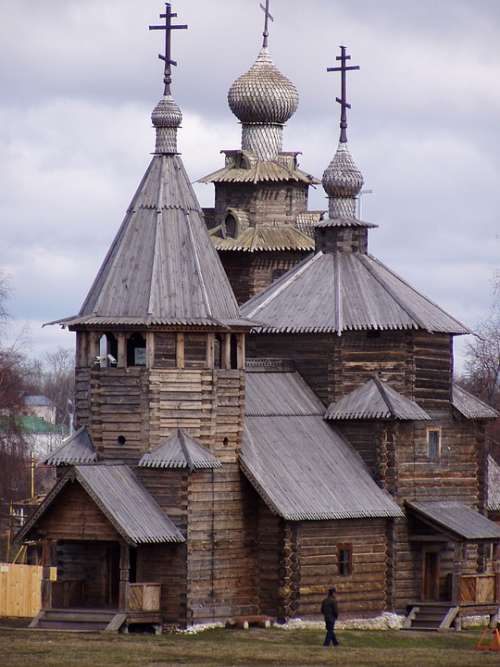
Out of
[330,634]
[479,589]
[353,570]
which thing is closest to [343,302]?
[353,570]

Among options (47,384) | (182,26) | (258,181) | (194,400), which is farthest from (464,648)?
(47,384)

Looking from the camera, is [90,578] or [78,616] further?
[90,578]

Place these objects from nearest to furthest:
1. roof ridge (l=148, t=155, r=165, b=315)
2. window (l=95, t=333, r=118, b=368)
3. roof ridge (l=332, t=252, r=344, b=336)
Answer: roof ridge (l=148, t=155, r=165, b=315) < window (l=95, t=333, r=118, b=368) < roof ridge (l=332, t=252, r=344, b=336)

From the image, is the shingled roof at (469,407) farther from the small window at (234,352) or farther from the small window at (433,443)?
the small window at (234,352)

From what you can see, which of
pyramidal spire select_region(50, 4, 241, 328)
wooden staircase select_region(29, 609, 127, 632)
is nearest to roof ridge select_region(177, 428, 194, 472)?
pyramidal spire select_region(50, 4, 241, 328)

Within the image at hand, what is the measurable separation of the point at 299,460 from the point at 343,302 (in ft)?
16.5

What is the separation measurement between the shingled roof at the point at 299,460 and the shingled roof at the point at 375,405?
60 cm

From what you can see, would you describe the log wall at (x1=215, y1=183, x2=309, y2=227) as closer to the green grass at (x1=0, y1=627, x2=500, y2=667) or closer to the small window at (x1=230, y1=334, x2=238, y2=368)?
the small window at (x1=230, y1=334, x2=238, y2=368)

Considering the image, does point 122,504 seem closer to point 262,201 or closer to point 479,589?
point 479,589

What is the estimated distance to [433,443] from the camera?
62.8 metres

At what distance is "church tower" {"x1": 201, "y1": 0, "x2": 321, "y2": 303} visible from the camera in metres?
72.8

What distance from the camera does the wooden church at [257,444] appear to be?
5644cm

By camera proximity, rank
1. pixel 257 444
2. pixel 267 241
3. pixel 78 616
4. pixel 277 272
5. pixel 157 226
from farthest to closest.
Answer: pixel 277 272
pixel 267 241
pixel 257 444
pixel 157 226
pixel 78 616

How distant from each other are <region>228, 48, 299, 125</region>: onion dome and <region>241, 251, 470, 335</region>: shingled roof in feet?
31.5
